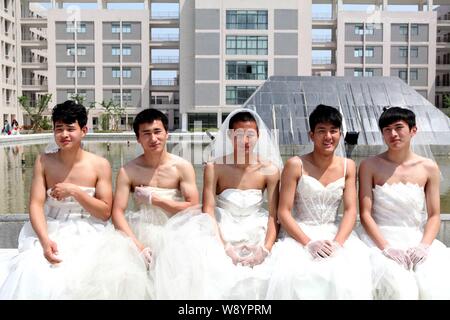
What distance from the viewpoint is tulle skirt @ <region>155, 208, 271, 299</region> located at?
3.22m

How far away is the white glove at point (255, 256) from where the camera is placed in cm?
352

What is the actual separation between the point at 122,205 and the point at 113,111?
166 ft

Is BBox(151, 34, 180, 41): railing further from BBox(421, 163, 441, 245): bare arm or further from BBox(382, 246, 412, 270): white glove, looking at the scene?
BBox(382, 246, 412, 270): white glove

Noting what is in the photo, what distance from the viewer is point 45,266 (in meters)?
3.29

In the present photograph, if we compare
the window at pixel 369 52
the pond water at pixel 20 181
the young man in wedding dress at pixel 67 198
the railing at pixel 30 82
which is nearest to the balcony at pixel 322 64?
the window at pixel 369 52

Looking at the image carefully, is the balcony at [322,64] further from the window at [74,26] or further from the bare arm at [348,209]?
the bare arm at [348,209]

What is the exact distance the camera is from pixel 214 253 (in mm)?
3492

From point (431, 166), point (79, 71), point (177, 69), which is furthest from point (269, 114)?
point (79, 71)

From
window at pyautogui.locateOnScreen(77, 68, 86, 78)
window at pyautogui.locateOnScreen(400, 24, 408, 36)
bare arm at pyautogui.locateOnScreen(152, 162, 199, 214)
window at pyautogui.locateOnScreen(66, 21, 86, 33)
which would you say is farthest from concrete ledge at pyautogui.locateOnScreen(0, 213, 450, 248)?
window at pyautogui.locateOnScreen(400, 24, 408, 36)

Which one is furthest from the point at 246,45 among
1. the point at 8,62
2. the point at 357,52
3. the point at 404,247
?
the point at 404,247

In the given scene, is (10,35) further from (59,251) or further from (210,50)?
(59,251)

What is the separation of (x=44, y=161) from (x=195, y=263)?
142 cm

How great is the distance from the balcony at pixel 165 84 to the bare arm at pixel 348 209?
5063 cm
